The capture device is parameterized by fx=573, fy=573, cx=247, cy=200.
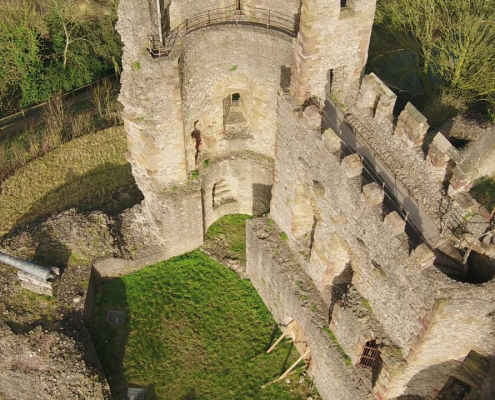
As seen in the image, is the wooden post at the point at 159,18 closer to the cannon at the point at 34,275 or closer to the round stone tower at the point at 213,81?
the round stone tower at the point at 213,81

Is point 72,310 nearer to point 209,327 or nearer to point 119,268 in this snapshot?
point 119,268

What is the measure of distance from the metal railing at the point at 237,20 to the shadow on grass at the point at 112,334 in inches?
305

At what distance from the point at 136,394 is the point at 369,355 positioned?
6375 mm

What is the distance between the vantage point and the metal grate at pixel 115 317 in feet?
55.9

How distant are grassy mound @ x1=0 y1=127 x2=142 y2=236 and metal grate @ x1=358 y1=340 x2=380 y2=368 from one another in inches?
392

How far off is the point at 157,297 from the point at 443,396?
337 inches

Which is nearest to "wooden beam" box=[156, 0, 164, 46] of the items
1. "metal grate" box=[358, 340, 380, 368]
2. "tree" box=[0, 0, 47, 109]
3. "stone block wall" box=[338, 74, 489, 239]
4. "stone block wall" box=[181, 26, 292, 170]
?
"stone block wall" box=[181, 26, 292, 170]

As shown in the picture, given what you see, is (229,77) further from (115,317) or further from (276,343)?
(115,317)

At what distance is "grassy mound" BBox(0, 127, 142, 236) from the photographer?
20609 millimetres

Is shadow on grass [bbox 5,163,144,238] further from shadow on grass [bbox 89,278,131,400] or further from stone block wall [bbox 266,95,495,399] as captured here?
stone block wall [bbox 266,95,495,399]

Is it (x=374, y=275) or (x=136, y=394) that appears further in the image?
(x=136, y=394)

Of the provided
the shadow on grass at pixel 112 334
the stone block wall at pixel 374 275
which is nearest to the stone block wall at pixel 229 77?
the stone block wall at pixel 374 275

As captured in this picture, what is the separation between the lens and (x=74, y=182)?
71.3ft

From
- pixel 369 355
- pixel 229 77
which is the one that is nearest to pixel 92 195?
pixel 229 77
